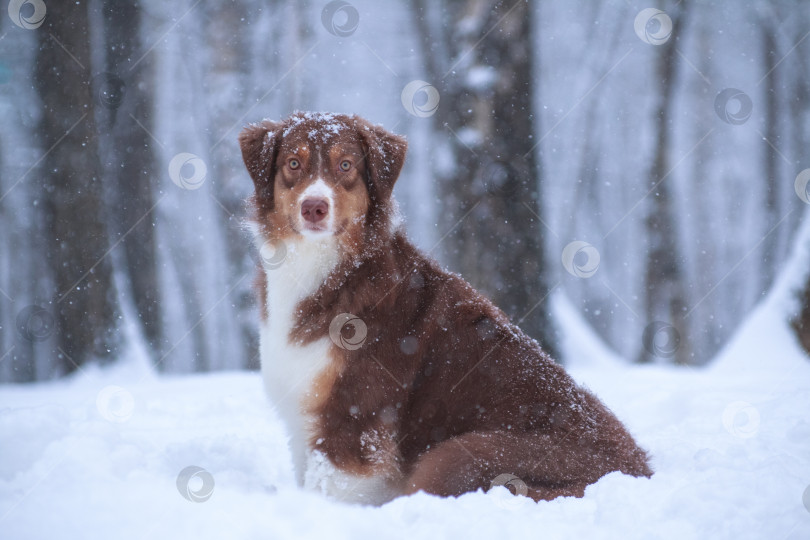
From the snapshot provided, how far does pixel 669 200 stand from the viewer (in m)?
9.51

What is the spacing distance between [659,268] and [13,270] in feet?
29.9

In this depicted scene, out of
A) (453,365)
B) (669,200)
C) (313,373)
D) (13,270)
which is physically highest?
(669,200)

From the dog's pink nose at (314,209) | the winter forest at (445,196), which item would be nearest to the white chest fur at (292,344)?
the dog's pink nose at (314,209)

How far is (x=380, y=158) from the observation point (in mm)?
3797

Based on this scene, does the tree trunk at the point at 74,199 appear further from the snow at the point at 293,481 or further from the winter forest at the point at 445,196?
the snow at the point at 293,481

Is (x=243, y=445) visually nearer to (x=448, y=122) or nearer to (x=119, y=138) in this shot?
(x=448, y=122)

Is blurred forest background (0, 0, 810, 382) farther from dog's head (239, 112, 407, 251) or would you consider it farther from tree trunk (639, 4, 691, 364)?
dog's head (239, 112, 407, 251)

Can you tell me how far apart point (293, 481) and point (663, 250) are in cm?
751

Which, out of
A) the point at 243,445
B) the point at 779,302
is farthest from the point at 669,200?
the point at 243,445

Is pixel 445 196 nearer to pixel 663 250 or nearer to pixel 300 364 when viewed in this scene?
pixel 663 250

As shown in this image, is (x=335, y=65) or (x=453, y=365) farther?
(x=335, y=65)

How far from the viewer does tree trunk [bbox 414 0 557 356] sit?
6797mm

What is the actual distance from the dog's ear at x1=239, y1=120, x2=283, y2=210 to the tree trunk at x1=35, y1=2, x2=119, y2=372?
4103mm

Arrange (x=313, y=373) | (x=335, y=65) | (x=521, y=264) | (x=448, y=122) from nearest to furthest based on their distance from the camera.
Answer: (x=313, y=373)
(x=521, y=264)
(x=448, y=122)
(x=335, y=65)
